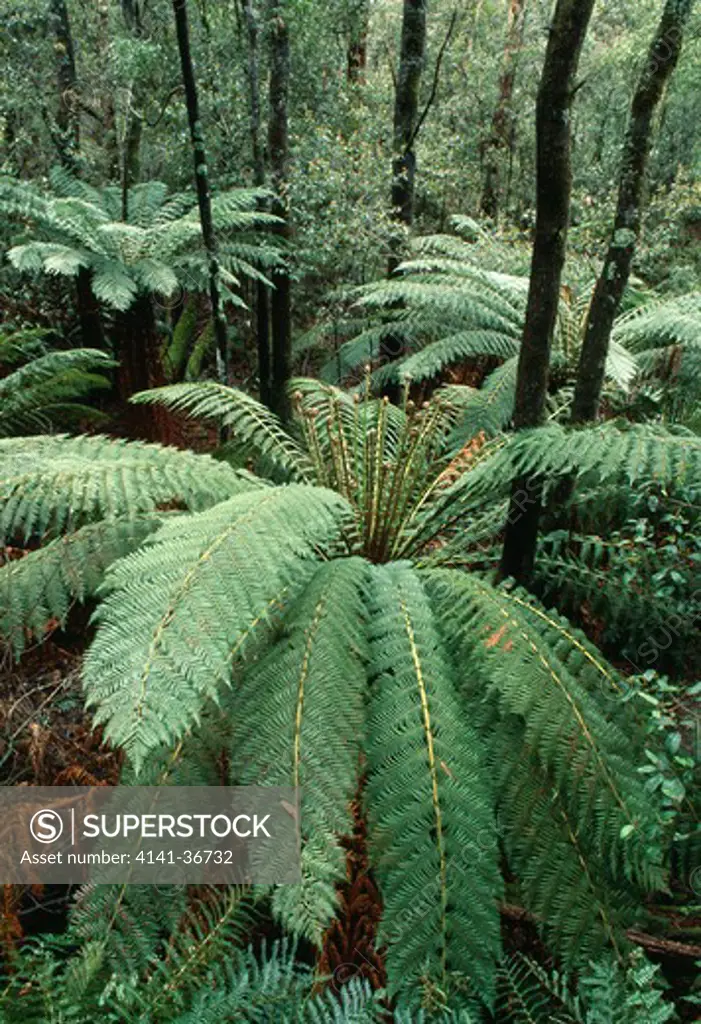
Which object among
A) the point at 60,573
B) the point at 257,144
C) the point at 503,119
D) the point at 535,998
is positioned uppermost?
the point at 503,119

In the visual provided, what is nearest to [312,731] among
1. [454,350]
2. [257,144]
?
[454,350]

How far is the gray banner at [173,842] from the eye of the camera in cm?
156

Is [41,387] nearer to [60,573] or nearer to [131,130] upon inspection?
[60,573]

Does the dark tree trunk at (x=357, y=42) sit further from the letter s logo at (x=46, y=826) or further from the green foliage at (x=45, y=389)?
the letter s logo at (x=46, y=826)

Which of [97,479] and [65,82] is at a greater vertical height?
[65,82]

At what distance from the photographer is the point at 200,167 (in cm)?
365

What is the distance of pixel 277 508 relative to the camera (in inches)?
74.7

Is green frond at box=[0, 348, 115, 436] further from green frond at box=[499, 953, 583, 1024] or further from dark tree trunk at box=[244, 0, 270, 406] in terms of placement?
green frond at box=[499, 953, 583, 1024]

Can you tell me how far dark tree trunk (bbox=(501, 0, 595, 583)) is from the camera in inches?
73.2

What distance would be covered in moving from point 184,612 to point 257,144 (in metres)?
4.16

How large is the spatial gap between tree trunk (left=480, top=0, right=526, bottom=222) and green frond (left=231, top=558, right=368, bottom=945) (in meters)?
8.22

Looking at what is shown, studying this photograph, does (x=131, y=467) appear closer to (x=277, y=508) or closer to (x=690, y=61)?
(x=277, y=508)

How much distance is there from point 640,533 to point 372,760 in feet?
4.84

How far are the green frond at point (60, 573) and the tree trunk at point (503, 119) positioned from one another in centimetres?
789
